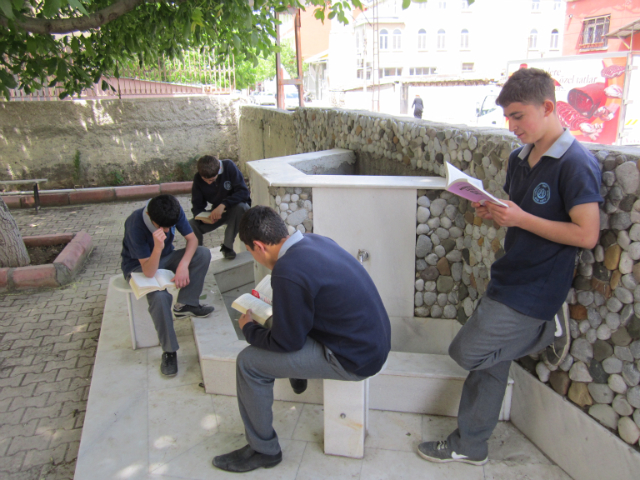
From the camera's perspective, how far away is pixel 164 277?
3.37 m

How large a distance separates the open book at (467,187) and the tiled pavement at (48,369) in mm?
2492

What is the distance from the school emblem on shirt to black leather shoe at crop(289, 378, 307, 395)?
1533 millimetres

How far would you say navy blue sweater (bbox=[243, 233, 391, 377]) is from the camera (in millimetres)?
2006

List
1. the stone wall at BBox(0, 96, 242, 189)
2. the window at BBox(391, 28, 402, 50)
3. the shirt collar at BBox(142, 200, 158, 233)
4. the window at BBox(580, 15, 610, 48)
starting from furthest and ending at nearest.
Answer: the window at BBox(391, 28, 402, 50), the window at BBox(580, 15, 610, 48), the stone wall at BBox(0, 96, 242, 189), the shirt collar at BBox(142, 200, 158, 233)

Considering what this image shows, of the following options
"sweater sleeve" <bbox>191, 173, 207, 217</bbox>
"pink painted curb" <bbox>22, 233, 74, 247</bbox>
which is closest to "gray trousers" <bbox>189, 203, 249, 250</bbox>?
"sweater sleeve" <bbox>191, 173, 207, 217</bbox>

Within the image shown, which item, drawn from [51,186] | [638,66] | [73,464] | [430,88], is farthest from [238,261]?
[430,88]

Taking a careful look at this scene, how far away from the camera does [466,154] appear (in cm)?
312

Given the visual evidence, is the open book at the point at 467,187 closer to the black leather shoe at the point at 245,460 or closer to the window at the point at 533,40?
the black leather shoe at the point at 245,460

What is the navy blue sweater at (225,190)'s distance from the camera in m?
5.01

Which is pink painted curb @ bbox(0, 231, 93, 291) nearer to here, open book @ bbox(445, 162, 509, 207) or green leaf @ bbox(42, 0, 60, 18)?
green leaf @ bbox(42, 0, 60, 18)

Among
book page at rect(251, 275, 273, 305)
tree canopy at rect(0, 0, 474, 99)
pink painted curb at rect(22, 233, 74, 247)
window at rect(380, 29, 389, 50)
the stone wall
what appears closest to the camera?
book page at rect(251, 275, 273, 305)

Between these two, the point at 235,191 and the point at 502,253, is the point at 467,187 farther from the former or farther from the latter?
the point at 235,191

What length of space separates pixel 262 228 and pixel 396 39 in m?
41.4

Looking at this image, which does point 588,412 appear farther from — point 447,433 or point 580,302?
point 447,433
